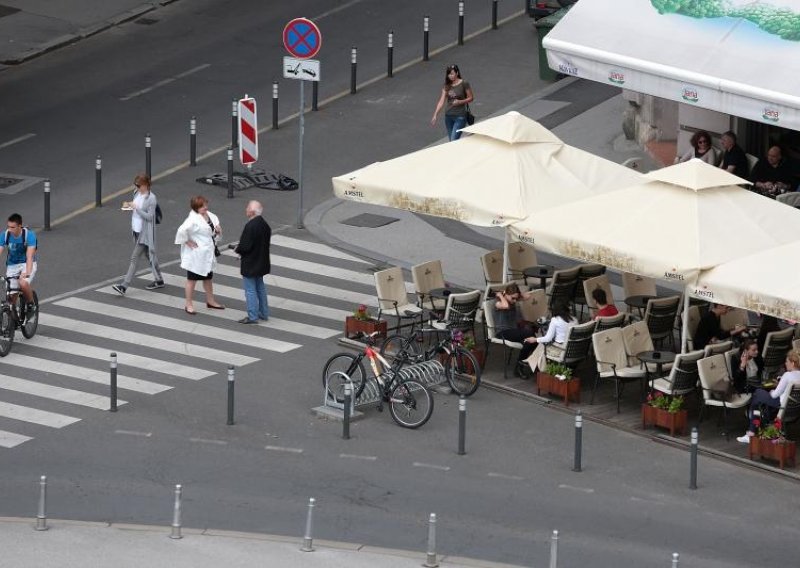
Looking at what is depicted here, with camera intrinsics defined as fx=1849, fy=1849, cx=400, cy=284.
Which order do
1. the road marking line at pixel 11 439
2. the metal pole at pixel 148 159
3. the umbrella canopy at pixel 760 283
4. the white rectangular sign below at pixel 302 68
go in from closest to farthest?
the umbrella canopy at pixel 760 283 < the road marking line at pixel 11 439 < the white rectangular sign below at pixel 302 68 < the metal pole at pixel 148 159

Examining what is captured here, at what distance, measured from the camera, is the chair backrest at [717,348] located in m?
21.8

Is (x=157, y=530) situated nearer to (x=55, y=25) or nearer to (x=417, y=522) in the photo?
(x=417, y=522)

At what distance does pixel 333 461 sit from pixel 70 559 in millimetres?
3851

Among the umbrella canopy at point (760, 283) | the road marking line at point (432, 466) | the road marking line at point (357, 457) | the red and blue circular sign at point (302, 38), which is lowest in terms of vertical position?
the road marking line at point (357, 457)

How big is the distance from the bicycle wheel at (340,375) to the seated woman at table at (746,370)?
172 inches

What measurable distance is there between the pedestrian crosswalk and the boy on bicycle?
0.92 m

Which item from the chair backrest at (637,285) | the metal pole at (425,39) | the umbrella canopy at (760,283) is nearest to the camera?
the umbrella canopy at (760,283)

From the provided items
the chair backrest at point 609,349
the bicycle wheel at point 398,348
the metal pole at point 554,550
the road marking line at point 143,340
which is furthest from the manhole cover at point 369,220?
the metal pole at point 554,550

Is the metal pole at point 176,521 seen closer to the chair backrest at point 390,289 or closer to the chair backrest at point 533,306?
the chair backrest at point 390,289

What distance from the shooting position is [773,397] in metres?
20.8

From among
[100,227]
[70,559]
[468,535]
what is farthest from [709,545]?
[100,227]

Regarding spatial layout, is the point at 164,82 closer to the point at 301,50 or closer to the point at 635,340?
the point at 301,50

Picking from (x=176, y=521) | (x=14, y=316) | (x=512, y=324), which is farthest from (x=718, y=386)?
(x=14, y=316)

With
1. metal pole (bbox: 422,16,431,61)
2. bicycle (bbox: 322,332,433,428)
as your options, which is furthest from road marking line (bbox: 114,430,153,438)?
metal pole (bbox: 422,16,431,61)
